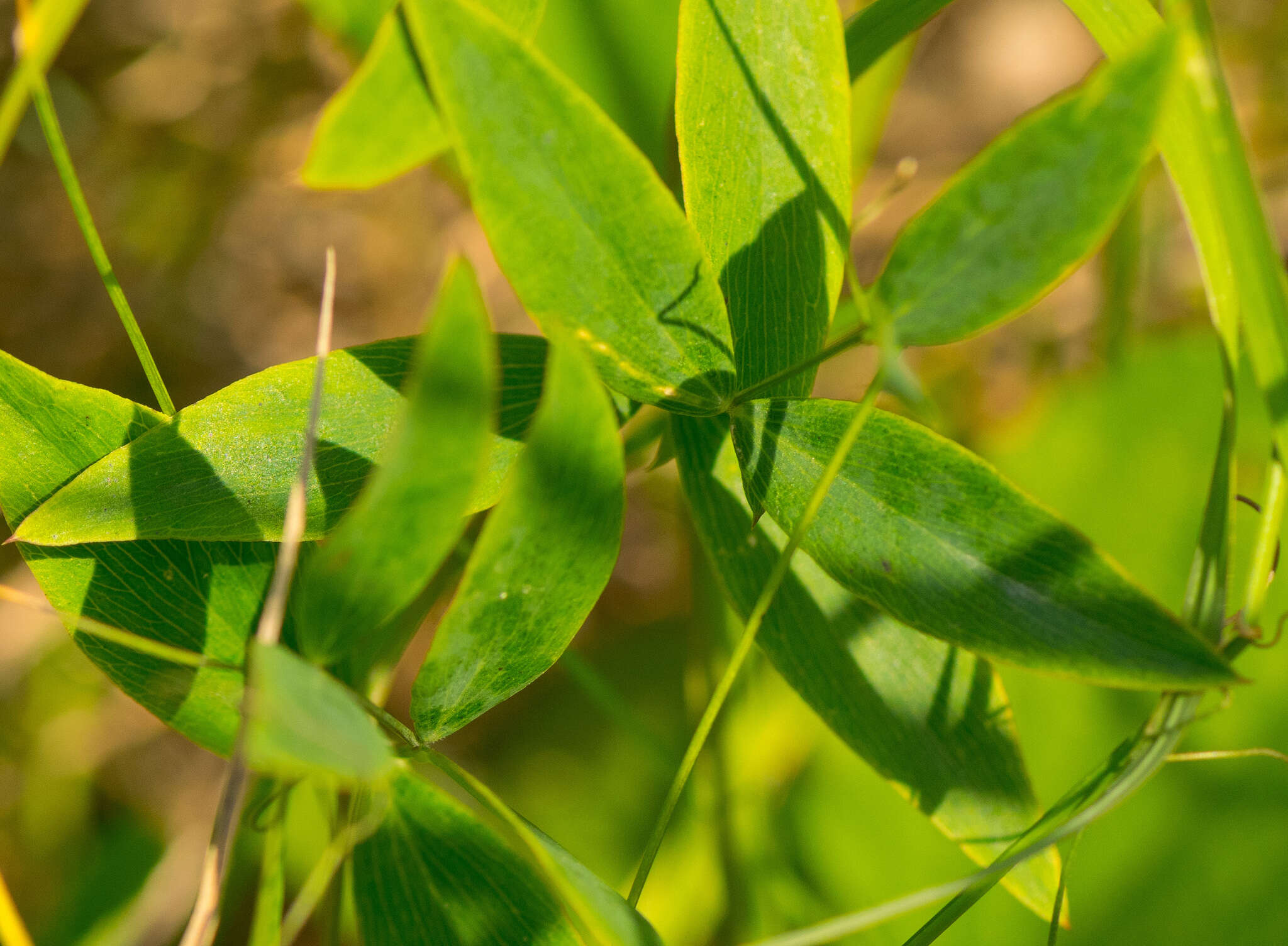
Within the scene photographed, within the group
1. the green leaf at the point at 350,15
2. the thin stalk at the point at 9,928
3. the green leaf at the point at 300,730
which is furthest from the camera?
the green leaf at the point at 350,15

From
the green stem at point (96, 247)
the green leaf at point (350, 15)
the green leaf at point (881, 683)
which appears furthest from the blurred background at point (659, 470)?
the green stem at point (96, 247)

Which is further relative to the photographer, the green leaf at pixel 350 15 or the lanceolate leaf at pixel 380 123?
the green leaf at pixel 350 15

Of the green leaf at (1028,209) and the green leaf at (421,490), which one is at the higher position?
the green leaf at (1028,209)

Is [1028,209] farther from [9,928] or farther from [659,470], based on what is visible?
[659,470]

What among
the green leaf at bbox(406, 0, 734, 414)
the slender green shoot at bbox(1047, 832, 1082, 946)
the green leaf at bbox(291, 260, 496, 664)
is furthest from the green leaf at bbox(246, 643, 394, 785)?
the slender green shoot at bbox(1047, 832, 1082, 946)

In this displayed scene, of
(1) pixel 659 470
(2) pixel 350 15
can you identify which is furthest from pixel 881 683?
(1) pixel 659 470

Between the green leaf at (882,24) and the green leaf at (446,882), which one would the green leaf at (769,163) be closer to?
the green leaf at (882,24)
